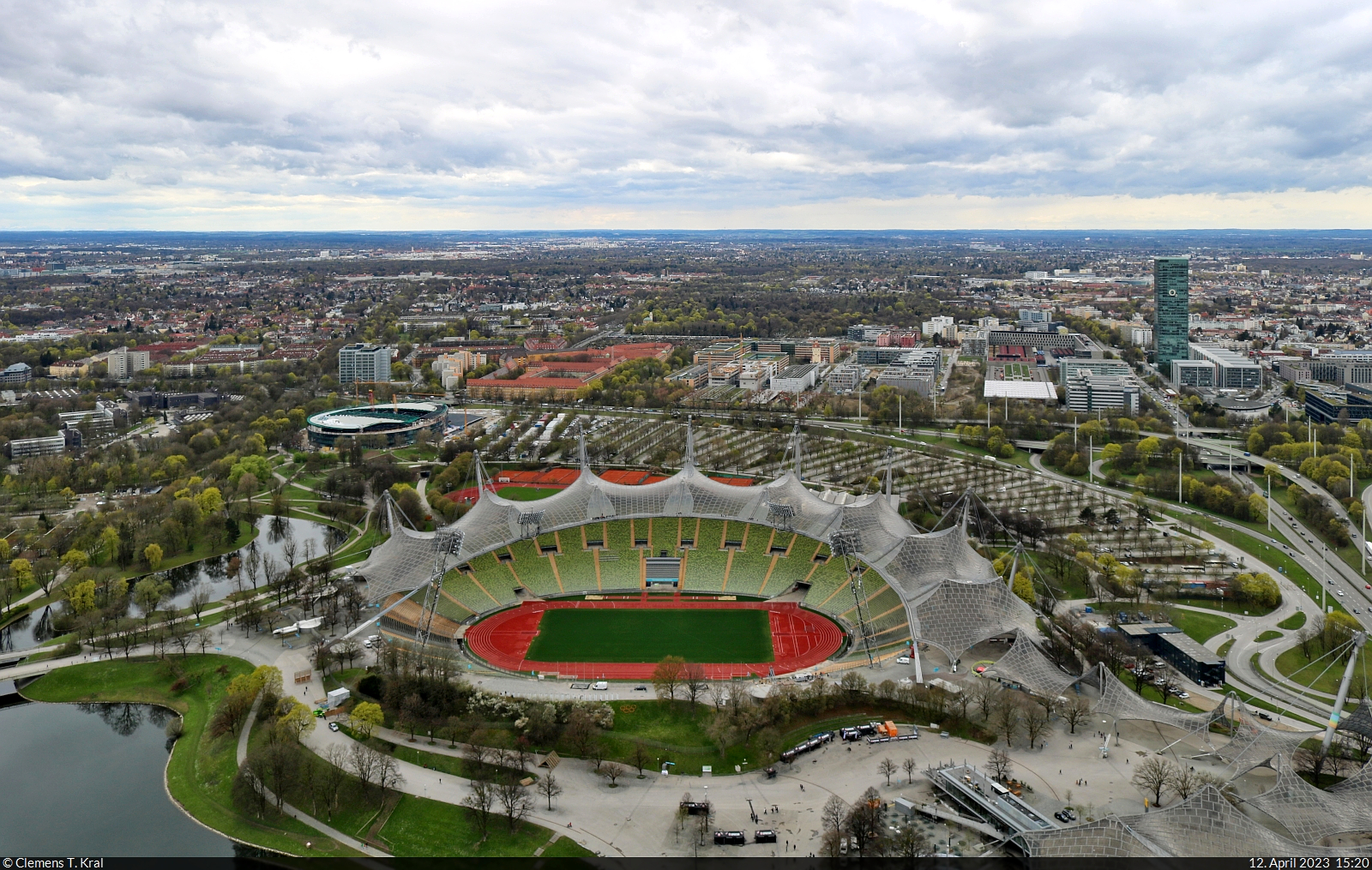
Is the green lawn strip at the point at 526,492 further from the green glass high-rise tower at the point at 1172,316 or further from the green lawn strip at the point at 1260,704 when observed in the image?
the green glass high-rise tower at the point at 1172,316

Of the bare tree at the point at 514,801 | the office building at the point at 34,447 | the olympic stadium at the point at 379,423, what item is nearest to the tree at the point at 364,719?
the bare tree at the point at 514,801

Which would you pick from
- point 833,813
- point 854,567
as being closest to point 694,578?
point 854,567

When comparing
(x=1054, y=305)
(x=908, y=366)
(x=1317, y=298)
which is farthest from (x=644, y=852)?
(x=1317, y=298)

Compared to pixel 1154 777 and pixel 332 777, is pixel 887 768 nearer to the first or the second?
pixel 1154 777

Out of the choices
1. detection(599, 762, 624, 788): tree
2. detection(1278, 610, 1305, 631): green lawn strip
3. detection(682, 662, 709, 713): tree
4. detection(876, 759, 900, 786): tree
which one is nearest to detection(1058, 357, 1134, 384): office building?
detection(1278, 610, 1305, 631): green lawn strip

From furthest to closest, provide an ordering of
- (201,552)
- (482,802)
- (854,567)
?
(201,552) → (854,567) → (482,802)

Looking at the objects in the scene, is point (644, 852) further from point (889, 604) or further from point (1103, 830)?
point (889, 604)
